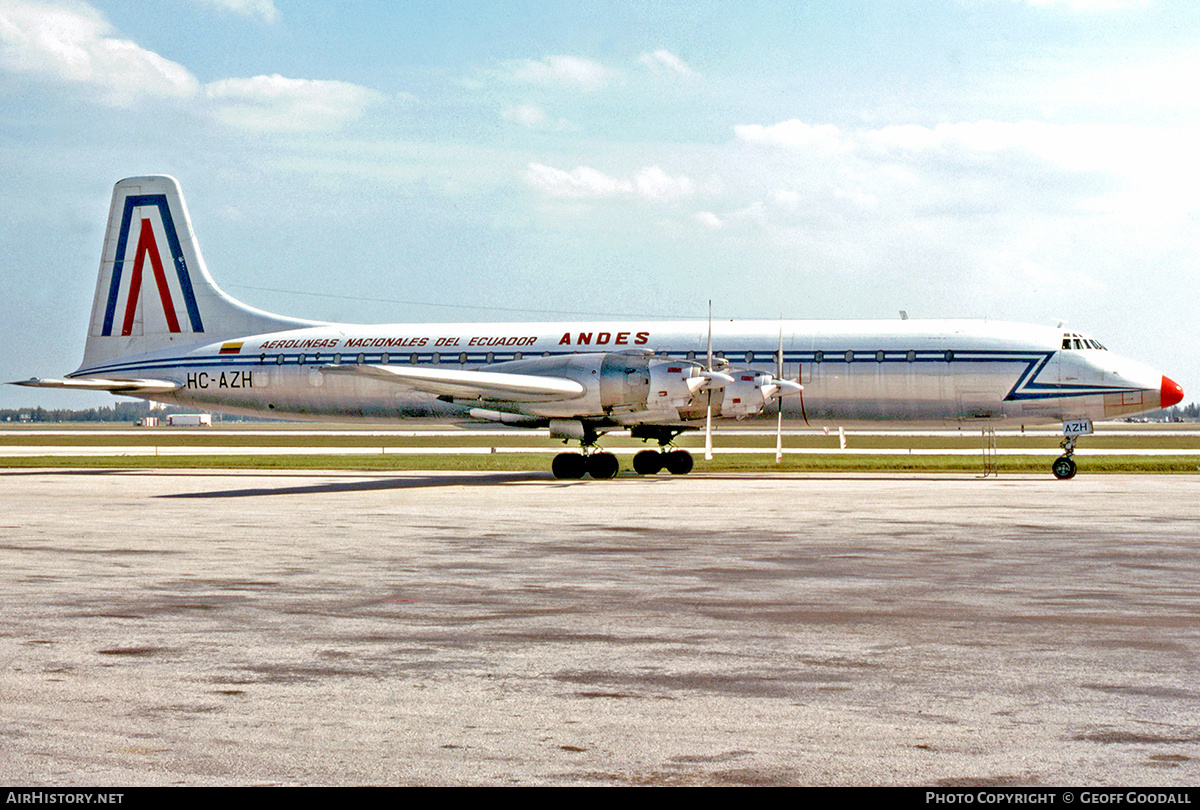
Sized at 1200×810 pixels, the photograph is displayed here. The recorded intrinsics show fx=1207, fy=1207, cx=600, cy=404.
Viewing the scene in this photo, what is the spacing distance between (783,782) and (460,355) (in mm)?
33136

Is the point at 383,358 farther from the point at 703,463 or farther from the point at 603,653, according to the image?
the point at 603,653

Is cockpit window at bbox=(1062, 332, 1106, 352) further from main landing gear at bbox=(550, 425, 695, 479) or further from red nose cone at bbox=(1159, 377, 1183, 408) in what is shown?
main landing gear at bbox=(550, 425, 695, 479)

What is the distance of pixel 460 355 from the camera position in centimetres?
3834

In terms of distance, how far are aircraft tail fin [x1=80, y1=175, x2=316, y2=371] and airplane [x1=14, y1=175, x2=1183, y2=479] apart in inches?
48.7

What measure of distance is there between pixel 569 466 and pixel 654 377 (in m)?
3.66

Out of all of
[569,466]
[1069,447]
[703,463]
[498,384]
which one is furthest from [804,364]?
[498,384]

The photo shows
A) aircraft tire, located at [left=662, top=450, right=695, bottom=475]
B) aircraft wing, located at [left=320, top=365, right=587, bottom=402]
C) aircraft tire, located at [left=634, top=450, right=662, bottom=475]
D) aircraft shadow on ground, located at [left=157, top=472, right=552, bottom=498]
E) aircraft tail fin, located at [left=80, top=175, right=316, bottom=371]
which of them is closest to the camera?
aircraft shadow on ground, located at [left=157, top=472, right=552, bottom=498]

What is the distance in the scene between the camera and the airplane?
33.4 m

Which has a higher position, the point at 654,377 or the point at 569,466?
the point at 654,377

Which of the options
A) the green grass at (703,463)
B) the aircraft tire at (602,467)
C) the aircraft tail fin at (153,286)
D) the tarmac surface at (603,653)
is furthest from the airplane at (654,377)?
the tarmac surface at (603,653)

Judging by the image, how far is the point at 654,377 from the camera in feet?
108

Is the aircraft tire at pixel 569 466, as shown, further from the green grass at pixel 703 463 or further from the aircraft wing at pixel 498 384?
the green grass at pixel 703 463

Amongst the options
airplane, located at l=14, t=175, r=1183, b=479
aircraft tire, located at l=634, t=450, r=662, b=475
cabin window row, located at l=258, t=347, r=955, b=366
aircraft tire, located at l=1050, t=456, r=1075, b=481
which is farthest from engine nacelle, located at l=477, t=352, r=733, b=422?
aircraft tire, located at l=1050, t=456, r=1075, b=481
